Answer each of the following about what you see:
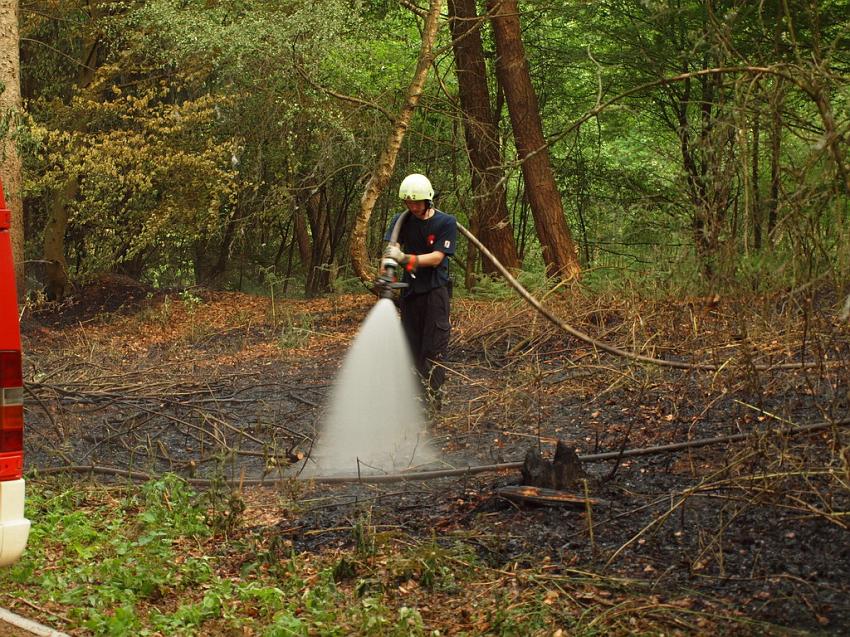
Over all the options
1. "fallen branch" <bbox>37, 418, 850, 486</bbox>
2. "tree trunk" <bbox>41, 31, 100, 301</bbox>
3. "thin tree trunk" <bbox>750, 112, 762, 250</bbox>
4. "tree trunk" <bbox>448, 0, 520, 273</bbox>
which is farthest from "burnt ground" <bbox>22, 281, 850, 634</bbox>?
"tree trunk" <bbox>41, 31, 100, 301</bbox>

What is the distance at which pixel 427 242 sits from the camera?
9.15 meters

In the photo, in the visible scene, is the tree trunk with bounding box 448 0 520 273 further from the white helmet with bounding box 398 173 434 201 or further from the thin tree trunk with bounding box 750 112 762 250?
the thin tree trunk with bounding box 750 112 762 250

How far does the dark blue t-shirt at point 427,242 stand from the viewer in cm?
904

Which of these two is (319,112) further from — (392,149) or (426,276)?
(426,276)

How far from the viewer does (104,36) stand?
20547 millimetres

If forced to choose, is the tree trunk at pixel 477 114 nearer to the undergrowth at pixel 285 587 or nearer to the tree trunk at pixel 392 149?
the tree trunk at pixel 392 149

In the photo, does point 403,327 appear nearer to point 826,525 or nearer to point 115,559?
point 115,559

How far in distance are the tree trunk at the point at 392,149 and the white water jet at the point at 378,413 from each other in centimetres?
464

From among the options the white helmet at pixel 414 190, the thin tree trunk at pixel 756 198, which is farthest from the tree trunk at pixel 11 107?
the thin tree trunk at pixel 756 198

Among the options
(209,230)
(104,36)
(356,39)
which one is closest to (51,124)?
(104,36)

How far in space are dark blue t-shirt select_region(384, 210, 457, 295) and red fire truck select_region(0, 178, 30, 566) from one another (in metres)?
4.64

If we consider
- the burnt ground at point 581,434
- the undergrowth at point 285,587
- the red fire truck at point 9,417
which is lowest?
the undergrowth at point 285,587

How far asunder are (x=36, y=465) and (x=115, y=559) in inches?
110

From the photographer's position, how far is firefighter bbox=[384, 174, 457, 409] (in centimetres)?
893
